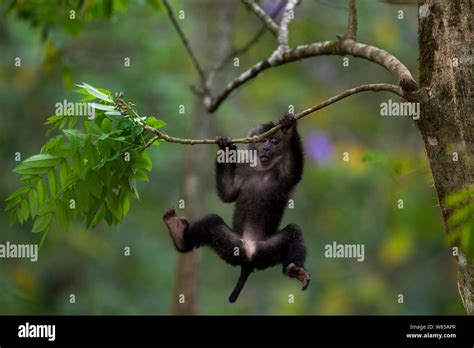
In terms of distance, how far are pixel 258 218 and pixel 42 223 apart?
7.01 feet

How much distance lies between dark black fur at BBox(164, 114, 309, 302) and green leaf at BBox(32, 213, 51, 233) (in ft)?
4.25

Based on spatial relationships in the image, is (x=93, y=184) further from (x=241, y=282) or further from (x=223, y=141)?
(x=241, y=282)

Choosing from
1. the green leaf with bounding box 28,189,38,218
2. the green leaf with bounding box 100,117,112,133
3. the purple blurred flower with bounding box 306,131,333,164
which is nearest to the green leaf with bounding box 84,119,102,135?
the green leaf with bounding box 100,117,112,133

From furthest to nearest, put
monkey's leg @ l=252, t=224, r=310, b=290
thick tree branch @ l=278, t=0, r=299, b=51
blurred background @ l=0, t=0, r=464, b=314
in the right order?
blurred background @ l=0, t=0, r=464, b=314, thick tree branch @ l=278, t=0, r=299, b=51, monkey's leg @ l=252, t=224, r=310, b=290

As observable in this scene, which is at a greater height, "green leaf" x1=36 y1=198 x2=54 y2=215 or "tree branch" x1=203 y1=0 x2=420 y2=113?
"tree branch" x1=203 y1=0 x2=420 y2=113

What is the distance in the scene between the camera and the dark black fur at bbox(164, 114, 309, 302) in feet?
24.3

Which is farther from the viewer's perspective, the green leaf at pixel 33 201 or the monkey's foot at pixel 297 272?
the monkey's foot at pixel 297 272

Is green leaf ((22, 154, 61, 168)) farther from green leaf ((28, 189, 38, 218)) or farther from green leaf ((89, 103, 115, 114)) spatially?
green leaf ((89, 103, 115, 114))

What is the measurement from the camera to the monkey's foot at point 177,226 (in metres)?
7.64

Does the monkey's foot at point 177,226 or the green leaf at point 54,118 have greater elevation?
the green leaf at point 54,118

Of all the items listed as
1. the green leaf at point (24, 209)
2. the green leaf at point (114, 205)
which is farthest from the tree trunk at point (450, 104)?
the green leaf at point (24, 209)

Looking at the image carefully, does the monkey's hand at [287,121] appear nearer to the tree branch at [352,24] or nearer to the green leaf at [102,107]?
the tree branch at [352,24]

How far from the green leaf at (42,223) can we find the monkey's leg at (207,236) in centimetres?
128

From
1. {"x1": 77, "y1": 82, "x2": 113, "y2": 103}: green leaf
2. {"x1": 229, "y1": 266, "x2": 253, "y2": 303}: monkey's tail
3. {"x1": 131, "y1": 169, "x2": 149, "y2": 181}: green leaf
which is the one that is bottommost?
{"x1": 229, "y1": 266, "x2": 253, "y2": 303}: monkey's tail
